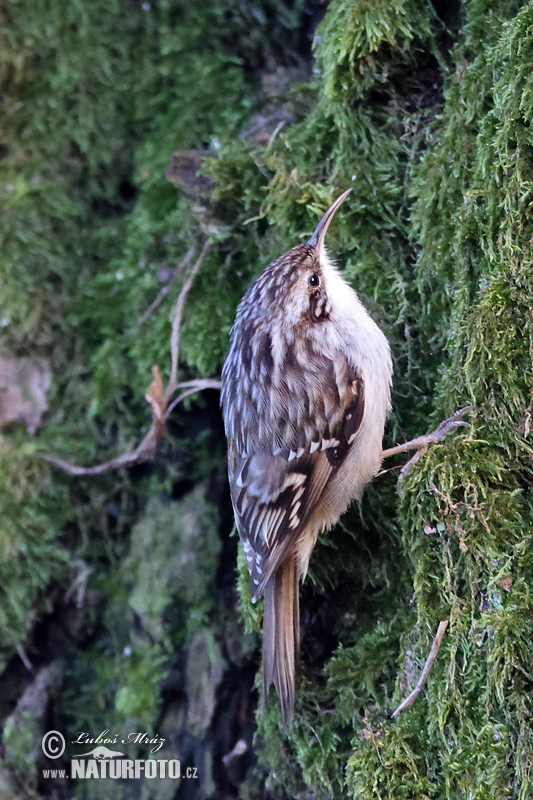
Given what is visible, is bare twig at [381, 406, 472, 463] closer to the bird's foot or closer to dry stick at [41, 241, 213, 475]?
the bird's foot

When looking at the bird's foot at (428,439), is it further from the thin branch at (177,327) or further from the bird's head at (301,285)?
the thin branch at (177,327)

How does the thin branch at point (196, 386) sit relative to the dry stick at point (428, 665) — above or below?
above

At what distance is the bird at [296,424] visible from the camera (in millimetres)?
1675

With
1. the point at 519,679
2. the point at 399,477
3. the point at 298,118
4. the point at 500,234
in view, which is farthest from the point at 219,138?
the point at 519,679

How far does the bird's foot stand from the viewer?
1.53 m

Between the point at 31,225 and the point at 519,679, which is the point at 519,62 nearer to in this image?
the point at 519,679

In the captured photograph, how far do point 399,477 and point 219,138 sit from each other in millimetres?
1363

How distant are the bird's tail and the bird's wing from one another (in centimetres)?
7

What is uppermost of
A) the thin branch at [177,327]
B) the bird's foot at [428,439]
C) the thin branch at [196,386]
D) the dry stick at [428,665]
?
the thin branch at [177,327]

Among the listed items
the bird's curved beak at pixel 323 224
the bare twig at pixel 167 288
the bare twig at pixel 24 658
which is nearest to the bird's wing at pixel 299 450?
the bird's curved beak at pixel 323 224

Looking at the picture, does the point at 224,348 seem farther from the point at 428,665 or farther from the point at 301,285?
the point at 428,665

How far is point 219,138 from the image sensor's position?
2291 mm

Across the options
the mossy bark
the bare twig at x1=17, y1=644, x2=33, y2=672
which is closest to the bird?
the mossy bark

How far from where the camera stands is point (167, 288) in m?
2.29
